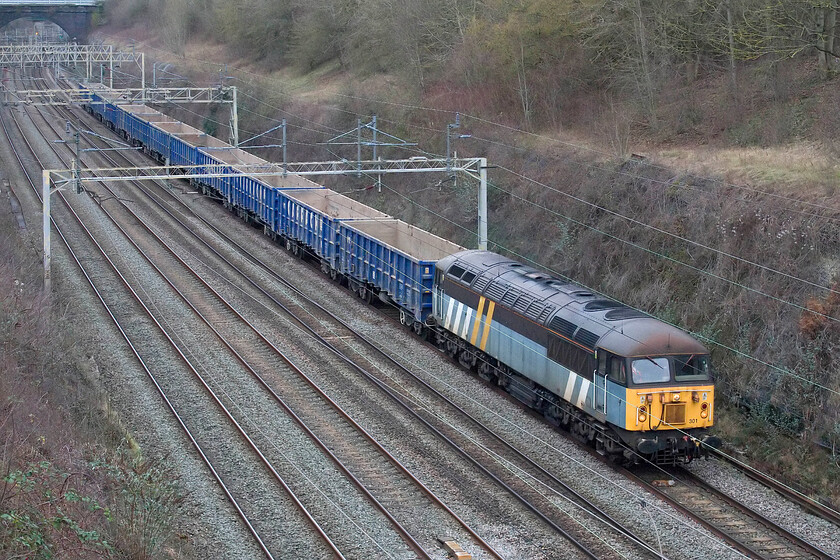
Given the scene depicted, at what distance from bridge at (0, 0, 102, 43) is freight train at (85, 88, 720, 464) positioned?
89.6 m

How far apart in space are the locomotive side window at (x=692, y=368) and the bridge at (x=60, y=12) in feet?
347

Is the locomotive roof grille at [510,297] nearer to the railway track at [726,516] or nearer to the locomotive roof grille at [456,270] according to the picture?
the locomotive roof grille at [456,270]

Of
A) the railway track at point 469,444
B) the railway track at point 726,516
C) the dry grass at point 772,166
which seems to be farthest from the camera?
the dry grass at point 772,166

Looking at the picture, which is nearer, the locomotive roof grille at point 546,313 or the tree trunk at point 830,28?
the locomotive roof grille at point 546,313

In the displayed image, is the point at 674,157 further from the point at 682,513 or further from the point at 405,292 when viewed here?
the point at 682,513

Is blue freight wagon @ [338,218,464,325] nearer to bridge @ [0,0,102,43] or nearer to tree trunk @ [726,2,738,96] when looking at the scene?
tree trunk @ [726,2,738,96]

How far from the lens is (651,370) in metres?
17.5

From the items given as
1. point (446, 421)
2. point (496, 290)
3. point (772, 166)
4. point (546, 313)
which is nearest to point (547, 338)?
point (546, 313)

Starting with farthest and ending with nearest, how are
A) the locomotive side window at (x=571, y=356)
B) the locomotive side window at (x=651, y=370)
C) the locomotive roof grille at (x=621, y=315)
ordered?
the locomotive roof grille at (x=621, y=315) → the locomotive side window at (x=571, y=356) → the locomotive side window at (x=651, y=370)

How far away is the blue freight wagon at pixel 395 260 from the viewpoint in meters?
25.8

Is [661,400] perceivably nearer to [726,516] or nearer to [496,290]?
[726,516]

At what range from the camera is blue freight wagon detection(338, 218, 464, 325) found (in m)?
25.8

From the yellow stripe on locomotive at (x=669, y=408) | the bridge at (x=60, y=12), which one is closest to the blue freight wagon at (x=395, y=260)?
the yellow stripe on locomotive at (x=669, y=408)

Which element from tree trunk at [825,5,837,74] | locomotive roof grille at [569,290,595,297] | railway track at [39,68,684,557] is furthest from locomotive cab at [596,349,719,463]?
tree trunk at [825,5,837,74]
